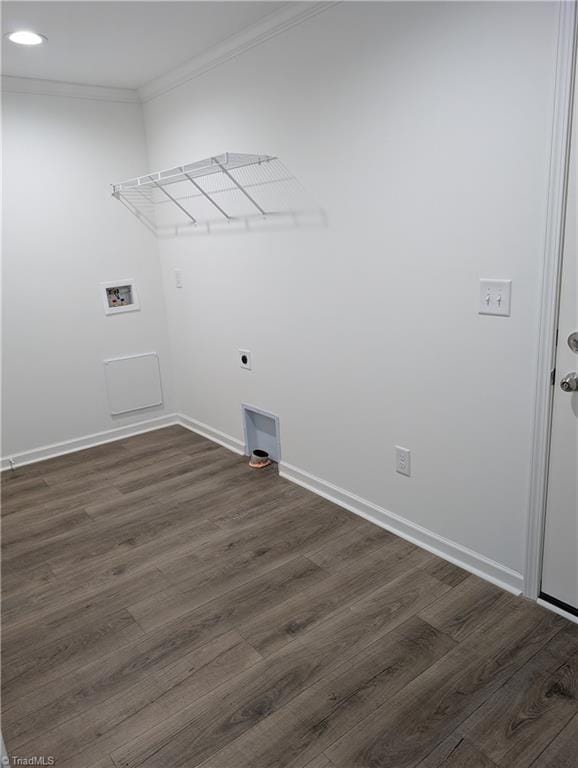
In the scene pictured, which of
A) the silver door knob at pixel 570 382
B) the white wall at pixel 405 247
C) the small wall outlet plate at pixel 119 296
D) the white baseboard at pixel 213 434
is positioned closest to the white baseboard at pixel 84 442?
the white baseboard at pixel 213 434

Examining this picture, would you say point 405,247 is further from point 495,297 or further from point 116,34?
point 116,34

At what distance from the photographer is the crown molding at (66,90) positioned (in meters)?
3.42

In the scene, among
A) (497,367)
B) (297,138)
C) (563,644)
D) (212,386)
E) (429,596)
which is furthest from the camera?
(212,386)

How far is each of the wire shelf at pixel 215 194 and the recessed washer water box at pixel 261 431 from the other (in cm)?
117

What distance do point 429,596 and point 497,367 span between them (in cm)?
95

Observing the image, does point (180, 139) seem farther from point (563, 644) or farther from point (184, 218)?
point (563, 644)

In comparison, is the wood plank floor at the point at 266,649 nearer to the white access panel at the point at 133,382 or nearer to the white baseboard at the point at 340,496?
the white baseboard at the point at 340,496

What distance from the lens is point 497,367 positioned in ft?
6.93

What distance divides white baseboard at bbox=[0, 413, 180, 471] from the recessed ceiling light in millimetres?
2461

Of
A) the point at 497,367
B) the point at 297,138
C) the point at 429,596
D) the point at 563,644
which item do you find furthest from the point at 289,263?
the point at 563,644

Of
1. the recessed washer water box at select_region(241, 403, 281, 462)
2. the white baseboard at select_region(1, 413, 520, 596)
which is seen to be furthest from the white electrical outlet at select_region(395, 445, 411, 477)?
the recessed washer water box at select_region(241, 403, 281, 462)

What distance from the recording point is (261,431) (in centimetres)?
364

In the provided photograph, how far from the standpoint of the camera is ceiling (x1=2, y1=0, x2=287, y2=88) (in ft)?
8.10

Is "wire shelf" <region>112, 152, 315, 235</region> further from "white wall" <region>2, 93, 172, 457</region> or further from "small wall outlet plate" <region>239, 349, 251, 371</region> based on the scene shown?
"small wall outlet plate" <region>239, 349, 251, 371</region>
